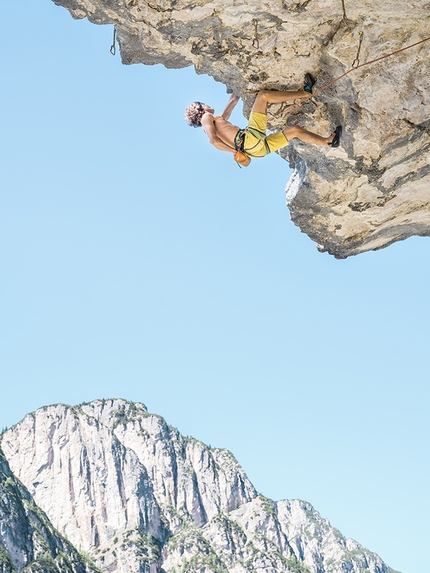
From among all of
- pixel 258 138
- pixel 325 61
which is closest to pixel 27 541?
pixel 258 138

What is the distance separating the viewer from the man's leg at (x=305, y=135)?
28.5 feet

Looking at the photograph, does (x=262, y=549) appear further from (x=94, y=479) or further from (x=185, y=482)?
(x=94, y=479)

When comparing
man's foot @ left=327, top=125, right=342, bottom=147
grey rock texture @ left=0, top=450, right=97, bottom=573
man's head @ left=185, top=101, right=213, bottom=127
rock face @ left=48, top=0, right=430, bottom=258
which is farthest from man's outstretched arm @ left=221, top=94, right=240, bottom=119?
grey rock texture @ left=0, top=450, right=97, bottom=573

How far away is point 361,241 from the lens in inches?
447

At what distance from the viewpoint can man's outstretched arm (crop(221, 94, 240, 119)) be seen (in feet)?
30.0

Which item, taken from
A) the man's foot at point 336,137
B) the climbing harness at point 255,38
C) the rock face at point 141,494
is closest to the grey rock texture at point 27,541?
the rock face at point 141,494

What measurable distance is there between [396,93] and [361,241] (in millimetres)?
3501

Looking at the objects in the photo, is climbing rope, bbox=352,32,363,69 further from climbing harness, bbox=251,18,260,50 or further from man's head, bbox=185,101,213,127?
man's head, bbox=185,101,213,127

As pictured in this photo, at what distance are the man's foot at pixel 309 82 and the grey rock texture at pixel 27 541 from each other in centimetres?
7747

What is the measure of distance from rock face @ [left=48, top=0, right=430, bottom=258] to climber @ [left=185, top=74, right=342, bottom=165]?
174 mm

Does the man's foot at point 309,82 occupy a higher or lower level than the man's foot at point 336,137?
higher

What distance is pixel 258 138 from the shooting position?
8.36m

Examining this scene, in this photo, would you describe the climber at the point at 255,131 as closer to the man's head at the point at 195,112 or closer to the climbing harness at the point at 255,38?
the man's head at the point at 195,112

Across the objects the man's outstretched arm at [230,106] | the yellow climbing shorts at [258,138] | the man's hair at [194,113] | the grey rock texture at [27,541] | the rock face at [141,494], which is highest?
the rock face at [141,494]
